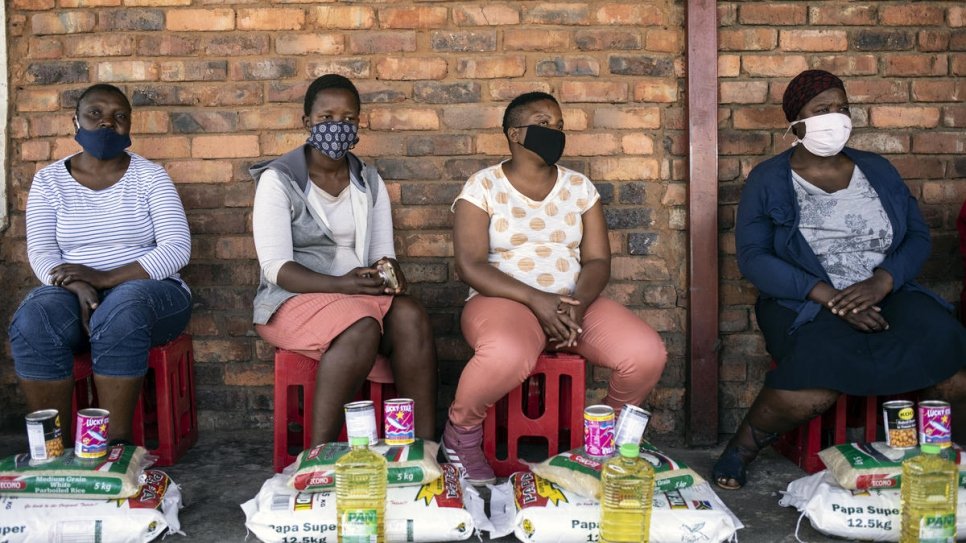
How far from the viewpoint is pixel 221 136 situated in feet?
13.8

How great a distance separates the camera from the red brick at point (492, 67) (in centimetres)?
416

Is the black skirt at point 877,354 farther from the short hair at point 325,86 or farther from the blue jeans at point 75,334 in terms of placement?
the blue jeans at point 75,334

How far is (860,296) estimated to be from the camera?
349cm

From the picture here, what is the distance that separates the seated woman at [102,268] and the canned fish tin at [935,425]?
268cm

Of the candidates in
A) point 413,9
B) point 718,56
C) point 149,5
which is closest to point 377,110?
point 413,9

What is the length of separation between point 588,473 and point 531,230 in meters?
1.10

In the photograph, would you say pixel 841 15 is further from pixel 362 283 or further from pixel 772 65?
pixel 362 283

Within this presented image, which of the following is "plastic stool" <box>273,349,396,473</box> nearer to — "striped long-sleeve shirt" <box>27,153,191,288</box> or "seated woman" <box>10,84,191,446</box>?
"seated woman" <box>10,84,191,446</box>

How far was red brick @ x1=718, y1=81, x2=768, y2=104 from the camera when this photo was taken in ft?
13.5

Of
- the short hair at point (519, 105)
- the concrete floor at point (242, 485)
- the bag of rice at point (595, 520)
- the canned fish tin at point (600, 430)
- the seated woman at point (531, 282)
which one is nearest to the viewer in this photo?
the bag of rice at point (595, 520)

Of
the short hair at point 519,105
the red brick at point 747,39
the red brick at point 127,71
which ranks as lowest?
the short hair at point 519,105

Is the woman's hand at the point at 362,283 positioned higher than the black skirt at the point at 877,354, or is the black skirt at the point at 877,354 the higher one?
the woman's hand at the point at 362,283

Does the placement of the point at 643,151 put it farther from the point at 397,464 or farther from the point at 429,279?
the point at 397,464

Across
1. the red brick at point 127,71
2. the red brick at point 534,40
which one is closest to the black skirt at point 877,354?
the red brick at point 534,40
